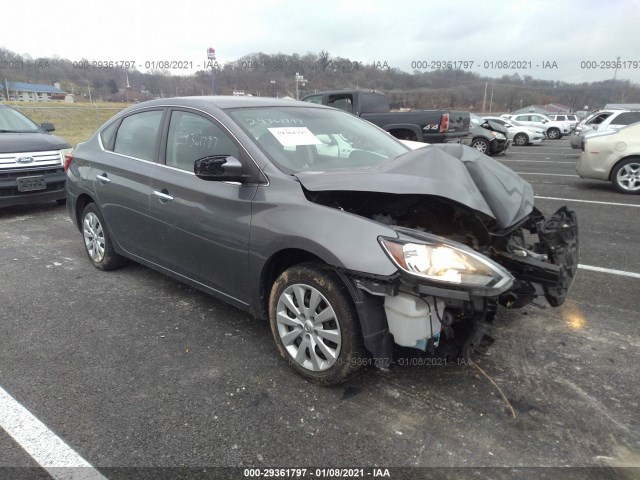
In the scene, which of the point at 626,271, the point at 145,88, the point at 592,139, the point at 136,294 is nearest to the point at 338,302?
the point at 136,294

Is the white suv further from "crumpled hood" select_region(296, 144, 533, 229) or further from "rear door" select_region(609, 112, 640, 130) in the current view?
"crumpled hood" select_region(296, 144, 533, 229)

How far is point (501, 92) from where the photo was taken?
227ft

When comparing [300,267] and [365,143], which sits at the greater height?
[365,143]

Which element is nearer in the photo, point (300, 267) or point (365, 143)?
point (300, 267)

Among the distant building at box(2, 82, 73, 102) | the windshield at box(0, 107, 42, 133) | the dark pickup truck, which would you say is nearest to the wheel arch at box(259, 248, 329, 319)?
the windshield at box(0, 107, 42, 133)

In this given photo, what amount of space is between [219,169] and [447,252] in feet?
4.84

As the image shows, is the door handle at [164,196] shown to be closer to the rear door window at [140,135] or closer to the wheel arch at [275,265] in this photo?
the rear door window at [140,135]

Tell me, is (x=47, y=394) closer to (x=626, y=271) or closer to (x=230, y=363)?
(x=230, y=363)

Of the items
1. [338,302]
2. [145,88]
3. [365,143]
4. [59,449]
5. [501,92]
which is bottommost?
[59,449]

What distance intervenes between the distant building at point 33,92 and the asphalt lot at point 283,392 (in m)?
53.1

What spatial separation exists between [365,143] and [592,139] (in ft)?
24.0

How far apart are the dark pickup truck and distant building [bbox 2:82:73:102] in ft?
153

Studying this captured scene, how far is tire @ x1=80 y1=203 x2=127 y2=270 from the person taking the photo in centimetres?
443

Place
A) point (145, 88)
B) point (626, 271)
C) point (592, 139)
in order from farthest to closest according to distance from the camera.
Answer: point (145, 88)
point (592, 139)
point (626, 271)
